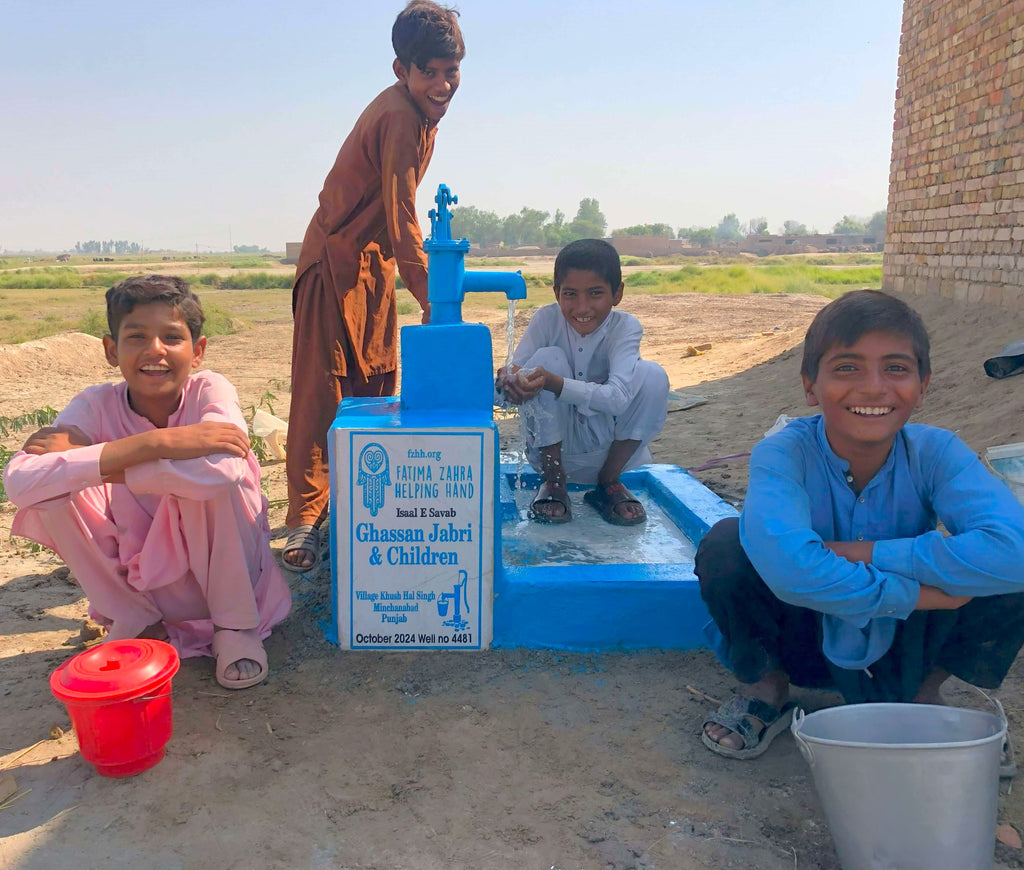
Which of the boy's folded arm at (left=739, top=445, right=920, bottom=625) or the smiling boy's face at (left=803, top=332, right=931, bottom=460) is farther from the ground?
the smiling boy's face at (left=803, top=332, right=931, bottom=460)

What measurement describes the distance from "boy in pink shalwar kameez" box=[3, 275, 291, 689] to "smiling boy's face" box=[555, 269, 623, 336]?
4.05 feet

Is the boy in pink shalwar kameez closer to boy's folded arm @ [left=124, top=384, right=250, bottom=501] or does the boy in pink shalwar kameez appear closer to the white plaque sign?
boy's folded arm @ [left=124, top=384, right=250, bottom=501]

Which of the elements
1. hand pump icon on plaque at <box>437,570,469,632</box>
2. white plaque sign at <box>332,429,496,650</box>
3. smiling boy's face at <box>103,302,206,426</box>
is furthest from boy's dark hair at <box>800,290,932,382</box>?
smiling boy's face at <box>103,302,206,426</box>

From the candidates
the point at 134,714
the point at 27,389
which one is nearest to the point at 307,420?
the point at 134,714

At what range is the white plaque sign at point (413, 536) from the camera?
222cm

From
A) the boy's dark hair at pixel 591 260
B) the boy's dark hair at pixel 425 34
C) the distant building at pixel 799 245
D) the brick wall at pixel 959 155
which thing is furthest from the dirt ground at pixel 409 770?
the distant building at pixel 799 245

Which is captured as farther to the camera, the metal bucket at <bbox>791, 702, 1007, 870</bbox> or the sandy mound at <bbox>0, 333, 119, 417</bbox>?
the sandy mound at <bbox>0, 333, 119, 417</bbox>

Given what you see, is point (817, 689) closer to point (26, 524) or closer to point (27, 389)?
point (26, 524)

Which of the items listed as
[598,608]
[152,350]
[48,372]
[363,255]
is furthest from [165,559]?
[48,372]

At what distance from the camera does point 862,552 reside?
170 cm

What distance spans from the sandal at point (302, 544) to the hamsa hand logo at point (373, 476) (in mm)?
729

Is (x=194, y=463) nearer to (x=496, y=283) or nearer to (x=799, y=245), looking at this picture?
(x=496, y=283)

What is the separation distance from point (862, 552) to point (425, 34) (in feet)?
7.17

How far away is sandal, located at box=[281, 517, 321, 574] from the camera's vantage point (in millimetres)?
2852
